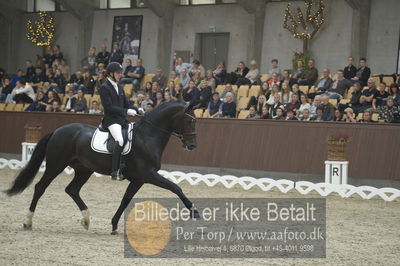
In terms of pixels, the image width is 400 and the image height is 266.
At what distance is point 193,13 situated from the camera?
23328mm

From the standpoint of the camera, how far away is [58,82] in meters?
22.0

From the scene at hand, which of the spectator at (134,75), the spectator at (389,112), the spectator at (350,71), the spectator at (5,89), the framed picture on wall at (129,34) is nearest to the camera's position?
the spectator at (389,112)

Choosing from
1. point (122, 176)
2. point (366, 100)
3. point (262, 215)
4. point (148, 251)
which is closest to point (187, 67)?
point (366, 100)

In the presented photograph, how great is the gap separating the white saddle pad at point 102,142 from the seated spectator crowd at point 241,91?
563 cm

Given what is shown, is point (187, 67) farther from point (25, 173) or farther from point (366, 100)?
point (25, 173)

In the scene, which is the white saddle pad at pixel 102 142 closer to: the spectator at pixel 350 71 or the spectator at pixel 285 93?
the spectator at pixel 285 93

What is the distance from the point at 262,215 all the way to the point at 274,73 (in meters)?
8.12

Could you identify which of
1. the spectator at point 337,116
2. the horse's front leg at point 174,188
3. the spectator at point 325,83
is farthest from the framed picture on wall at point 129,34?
the horse's front leg at point 174,188

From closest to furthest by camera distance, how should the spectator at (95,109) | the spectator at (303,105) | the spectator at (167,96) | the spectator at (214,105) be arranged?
the spectator at (303,105) → the spectator at (214,105) → the spectator at (167,96) → the spectator at (95,109)

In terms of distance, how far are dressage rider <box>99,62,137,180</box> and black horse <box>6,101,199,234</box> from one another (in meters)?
0.17

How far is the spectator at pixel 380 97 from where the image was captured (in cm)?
1472

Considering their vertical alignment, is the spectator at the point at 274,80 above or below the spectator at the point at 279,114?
above

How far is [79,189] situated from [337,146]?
5913mm

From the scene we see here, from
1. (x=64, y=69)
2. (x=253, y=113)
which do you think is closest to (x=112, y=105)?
(x=253, y=113)
